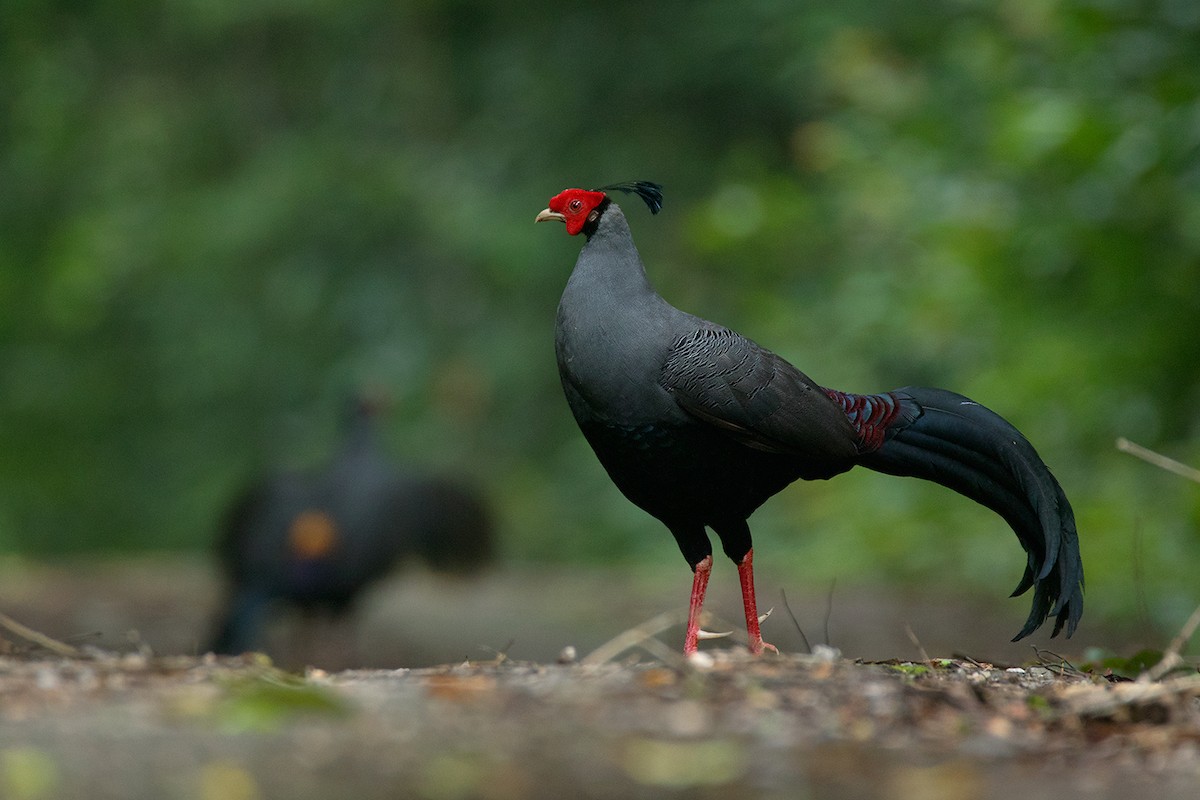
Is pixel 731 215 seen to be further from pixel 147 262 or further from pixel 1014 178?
pixel 147 262

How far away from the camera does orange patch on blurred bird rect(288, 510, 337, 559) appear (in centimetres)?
1011

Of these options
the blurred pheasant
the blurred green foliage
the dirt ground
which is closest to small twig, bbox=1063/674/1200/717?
the dirt ground

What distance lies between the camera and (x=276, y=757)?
10.0 ft

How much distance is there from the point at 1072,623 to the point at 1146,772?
1.53m

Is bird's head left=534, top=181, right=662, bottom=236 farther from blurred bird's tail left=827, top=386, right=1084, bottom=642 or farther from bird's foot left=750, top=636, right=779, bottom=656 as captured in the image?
bird's foot left=750, top=636, right=779, bottom=656

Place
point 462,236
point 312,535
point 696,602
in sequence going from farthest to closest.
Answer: point 462,236 < point 312,535 < point 696,602

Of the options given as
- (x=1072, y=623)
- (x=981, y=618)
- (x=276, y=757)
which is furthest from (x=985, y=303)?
(x=276, y=757)

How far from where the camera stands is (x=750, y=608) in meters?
5.05

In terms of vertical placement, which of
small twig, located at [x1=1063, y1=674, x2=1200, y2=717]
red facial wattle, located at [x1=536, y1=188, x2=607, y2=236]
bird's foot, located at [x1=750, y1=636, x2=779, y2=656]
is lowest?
small twig, located at [x1=1063, y1=674, x2=1200, y2=717]

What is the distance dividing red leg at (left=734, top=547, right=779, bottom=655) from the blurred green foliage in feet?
16.9

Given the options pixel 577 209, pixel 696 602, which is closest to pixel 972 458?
pixel 696 602

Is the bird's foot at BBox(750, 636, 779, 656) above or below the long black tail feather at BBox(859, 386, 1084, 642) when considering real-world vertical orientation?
below

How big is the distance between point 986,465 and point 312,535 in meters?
5.97

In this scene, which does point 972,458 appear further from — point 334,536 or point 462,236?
point 462,236
